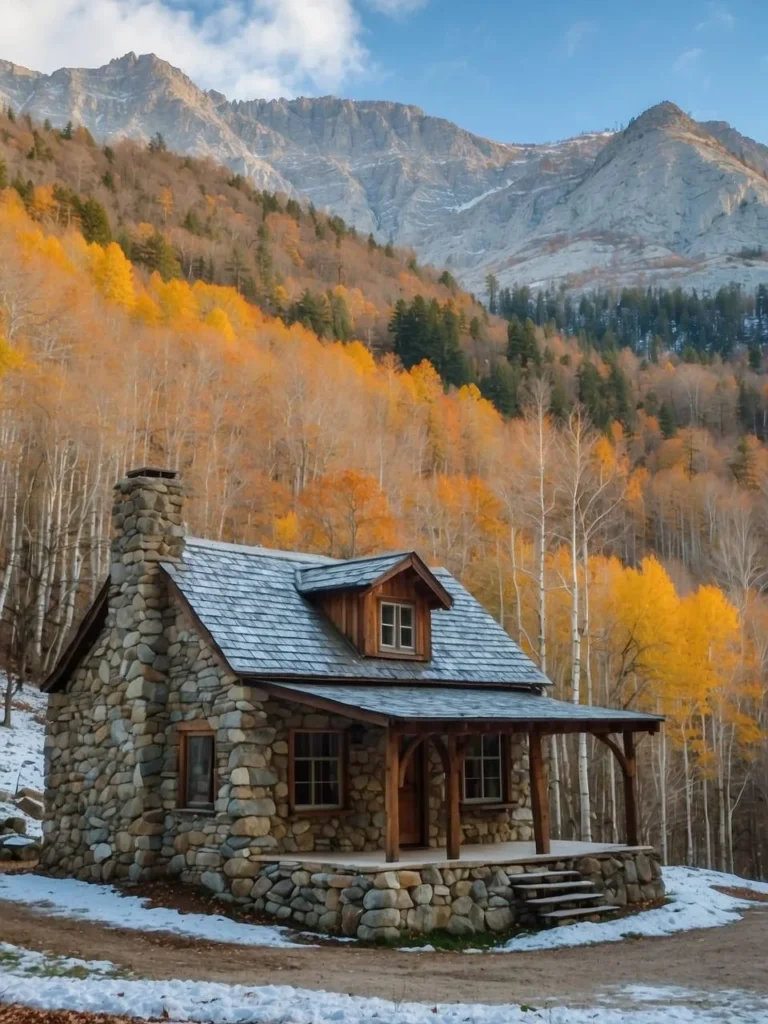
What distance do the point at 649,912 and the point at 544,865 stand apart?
5.95ft

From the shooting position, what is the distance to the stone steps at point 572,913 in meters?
13.3

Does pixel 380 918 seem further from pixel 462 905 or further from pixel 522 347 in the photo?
pixel 522 347

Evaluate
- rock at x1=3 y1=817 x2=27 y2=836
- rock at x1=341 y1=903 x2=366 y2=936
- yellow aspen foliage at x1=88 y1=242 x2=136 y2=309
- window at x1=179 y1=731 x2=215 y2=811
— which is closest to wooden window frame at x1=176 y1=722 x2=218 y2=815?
window at x1=179 y1=731 x2=215 y2=811

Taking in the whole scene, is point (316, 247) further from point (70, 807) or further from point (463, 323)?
point (70, 807)

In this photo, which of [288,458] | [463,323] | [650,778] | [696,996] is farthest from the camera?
[463,323]

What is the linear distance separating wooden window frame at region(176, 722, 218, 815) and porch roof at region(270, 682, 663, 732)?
150cm

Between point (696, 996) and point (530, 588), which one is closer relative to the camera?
point (696, 996)

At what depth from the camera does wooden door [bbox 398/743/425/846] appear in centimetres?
1625

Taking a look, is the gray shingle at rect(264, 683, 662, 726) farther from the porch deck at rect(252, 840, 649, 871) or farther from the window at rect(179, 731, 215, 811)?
the porch deck at rect(252, 840, 649, 871)

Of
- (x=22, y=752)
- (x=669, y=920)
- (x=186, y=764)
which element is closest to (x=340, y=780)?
(x=186, y=764)

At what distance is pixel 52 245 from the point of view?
1770 inches

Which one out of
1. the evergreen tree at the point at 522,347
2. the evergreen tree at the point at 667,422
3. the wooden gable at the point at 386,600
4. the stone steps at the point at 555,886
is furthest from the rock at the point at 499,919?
the evergreen tree at the point at 522,347

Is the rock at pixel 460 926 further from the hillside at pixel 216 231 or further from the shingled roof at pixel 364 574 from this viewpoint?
the hillside at pixel 216 231

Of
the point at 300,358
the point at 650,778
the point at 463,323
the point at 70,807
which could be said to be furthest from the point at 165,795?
the point at 463,323
